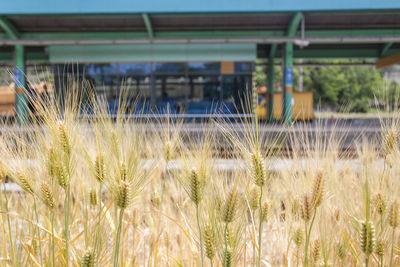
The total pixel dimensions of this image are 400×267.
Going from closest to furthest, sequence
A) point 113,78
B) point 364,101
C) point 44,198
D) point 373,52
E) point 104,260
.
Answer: point 44,198 → point 104,260 → point 113,78 → point 373,52 → point 364,101

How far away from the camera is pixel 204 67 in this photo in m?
14.9

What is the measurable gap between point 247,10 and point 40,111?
12.4 meters

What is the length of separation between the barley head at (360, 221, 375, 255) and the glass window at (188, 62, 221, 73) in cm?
1420

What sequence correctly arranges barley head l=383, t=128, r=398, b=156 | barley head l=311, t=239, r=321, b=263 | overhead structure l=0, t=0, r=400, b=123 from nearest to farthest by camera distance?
barley head l=311, t=239, r=321, b=263
barley head l=383, t=128, r=398, b=156
overhead structure l=0, t=0, r=400, b=123

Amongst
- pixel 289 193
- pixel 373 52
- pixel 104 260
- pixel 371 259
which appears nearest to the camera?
pixel 104 260

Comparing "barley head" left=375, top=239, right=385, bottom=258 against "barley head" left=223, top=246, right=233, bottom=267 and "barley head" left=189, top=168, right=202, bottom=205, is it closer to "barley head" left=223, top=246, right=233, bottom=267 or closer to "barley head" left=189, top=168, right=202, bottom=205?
"barley head" left=223, top=246, right=233, bottom=267

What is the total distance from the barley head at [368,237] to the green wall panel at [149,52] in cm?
1425

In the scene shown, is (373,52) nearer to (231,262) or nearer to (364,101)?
(231,262)

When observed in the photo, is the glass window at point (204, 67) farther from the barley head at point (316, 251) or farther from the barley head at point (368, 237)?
the barley head at point (368, 237)

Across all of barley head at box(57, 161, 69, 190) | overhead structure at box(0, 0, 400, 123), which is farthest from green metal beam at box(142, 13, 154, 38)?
barley head at box(57, 161, 69, 190)

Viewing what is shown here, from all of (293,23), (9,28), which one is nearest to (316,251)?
(293,23)

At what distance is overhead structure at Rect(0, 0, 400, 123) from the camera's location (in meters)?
12.2

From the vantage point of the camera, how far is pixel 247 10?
40.1ft

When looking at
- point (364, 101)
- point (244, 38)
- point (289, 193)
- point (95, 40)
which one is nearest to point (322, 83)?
point (364, 101)
